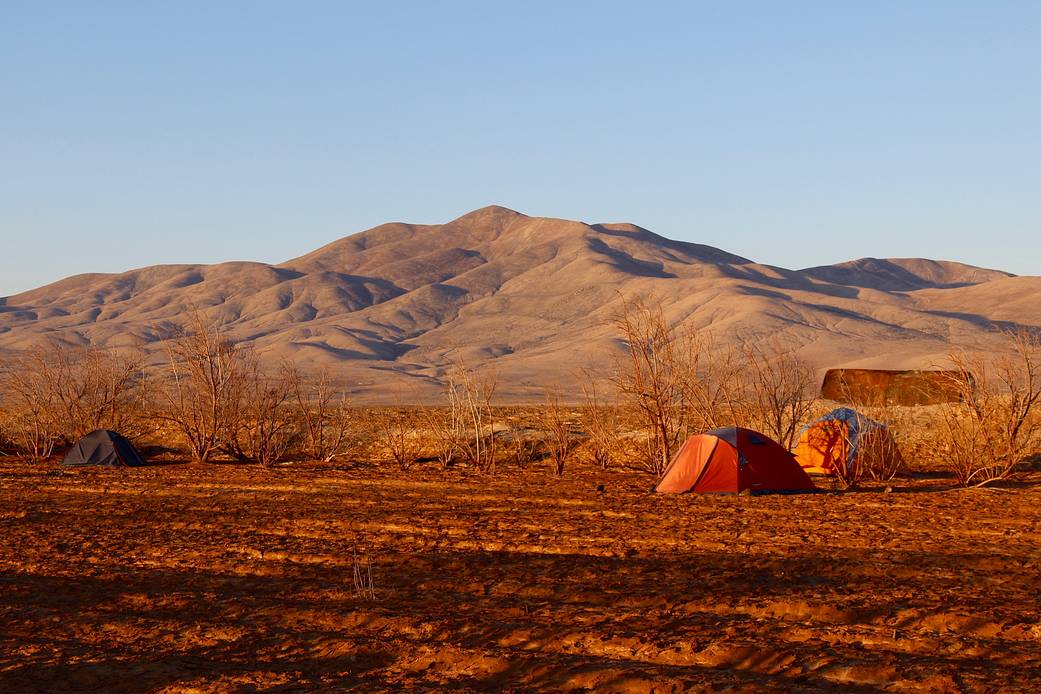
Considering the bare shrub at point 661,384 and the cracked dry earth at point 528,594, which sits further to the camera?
the bare shrub at point 661,384

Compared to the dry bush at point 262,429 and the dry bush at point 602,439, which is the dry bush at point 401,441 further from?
the dry bush at point 602,439

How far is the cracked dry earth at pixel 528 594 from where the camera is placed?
7539 mm

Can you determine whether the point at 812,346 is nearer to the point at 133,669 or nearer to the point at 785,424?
the point at 785,424

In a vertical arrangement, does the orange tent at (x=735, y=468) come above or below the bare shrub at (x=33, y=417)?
below

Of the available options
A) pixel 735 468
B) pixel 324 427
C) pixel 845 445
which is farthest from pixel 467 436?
pixel 735 468

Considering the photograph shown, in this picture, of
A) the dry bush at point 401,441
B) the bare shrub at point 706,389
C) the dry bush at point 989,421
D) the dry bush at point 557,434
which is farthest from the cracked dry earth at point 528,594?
the dry bush at point 401,441

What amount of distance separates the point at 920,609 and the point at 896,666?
69.9 inches

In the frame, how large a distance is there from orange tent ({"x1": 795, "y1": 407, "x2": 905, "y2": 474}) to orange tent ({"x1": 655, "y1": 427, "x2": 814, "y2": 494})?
1.78 meters

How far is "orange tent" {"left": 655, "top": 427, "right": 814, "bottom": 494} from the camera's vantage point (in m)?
17.9

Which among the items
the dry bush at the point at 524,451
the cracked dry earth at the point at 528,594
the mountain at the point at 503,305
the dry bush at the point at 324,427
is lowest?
the cracked dry earth at the point at 528,594

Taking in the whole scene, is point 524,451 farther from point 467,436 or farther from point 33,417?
point 33,417

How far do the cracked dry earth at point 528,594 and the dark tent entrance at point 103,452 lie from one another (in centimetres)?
720

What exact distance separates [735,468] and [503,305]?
10502 cm

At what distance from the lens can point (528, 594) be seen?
33.2 ft
